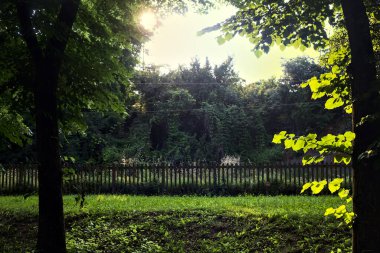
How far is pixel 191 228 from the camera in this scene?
948cm

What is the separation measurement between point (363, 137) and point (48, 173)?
540 centimetres

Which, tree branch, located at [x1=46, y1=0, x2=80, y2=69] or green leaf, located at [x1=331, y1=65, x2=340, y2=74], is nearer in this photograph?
green leaf, located at [x1=331, y1=65, x2=340, y2=74]

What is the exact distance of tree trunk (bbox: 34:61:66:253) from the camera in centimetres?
690

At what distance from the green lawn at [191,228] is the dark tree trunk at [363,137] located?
4.67m

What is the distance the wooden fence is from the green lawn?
3965mm

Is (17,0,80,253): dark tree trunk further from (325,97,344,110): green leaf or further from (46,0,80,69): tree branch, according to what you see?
(325,97,344,110): green leaf

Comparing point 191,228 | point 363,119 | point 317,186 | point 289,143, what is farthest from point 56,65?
point 363,119

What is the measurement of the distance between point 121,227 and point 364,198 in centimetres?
753

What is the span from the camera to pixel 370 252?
3.15 metres

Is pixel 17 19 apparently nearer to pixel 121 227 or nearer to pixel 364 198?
pixel 121 227

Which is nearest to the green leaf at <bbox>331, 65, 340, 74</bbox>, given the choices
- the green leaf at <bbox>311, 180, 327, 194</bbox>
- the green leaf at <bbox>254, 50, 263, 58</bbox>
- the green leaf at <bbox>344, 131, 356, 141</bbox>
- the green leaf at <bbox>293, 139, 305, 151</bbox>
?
the green leaf at <bbox>344, 131, 356, 141</bbox>

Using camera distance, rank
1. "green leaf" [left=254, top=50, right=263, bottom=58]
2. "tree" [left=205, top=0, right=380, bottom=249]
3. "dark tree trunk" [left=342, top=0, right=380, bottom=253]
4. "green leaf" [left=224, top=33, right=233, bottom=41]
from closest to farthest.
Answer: "tree" [left=205, top=0, right=380, bottom=249], "dark tree trunk" [left=342, top=0, right=380, bottom=253], "green leaf" [left=224, top=33, right=233, bottom=41], "green leaf" [left=254, top=50, right=263, bottom=58]

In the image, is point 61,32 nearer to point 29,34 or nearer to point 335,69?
point 29,34

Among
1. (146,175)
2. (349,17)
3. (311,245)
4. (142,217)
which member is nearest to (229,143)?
(146,175)
